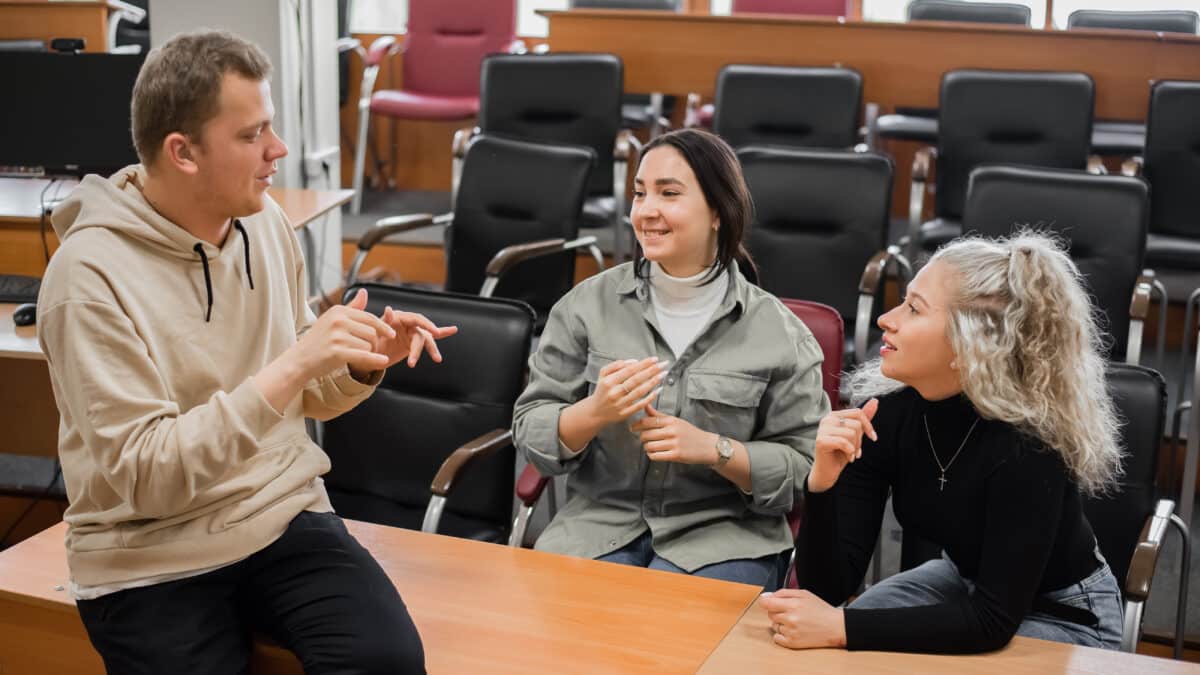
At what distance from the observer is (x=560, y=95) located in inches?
186

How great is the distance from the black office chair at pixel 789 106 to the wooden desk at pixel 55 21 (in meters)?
2.19

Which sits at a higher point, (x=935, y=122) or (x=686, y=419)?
(x=935, y=122)

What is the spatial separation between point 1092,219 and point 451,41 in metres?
3.64

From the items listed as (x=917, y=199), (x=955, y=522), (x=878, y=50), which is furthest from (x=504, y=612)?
(x=878, y=50)

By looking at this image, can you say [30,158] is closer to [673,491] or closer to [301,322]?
[301,322]

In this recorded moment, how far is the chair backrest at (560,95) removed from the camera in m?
4.72

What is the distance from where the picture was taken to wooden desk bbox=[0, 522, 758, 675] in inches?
67.2

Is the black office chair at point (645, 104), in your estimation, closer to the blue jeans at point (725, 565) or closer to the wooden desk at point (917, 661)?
the blue jeans at point (725, 565)

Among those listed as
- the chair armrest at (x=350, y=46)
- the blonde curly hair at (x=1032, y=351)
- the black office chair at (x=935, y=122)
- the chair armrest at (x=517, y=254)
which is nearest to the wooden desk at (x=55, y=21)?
the chair armrest at (x=517, y=254)

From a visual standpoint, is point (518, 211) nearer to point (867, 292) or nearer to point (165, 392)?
point (867, 292)

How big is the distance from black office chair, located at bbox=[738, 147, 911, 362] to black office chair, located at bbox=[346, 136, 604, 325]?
0.55 meters

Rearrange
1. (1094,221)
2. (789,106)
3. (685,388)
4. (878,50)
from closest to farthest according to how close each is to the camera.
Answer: (685,388) → (1094,221) → (789,106) → (878,50)

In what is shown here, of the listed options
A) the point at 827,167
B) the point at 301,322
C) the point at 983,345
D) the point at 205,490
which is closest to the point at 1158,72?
the point at 827,167

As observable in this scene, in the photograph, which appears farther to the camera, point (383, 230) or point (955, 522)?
point (383, 230)
